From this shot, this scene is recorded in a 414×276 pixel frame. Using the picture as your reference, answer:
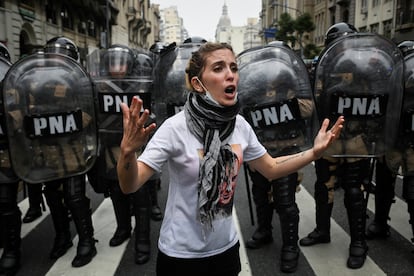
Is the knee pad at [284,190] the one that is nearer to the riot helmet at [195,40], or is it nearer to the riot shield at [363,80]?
the riot shield at [363,80]

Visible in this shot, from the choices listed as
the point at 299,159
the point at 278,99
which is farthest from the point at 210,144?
the point at 278,99

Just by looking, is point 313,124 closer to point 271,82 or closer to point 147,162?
point 271,82

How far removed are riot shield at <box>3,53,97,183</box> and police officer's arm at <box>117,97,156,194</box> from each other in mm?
1756

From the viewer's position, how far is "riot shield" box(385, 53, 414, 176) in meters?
3.25

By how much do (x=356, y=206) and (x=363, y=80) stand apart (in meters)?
1.08

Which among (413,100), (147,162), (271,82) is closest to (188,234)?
(147,162)

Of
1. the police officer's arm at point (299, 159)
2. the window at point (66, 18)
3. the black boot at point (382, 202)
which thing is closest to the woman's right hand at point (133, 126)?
the police officer's arm at point (299, 159)

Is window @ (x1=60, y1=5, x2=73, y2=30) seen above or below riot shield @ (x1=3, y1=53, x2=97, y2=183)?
above

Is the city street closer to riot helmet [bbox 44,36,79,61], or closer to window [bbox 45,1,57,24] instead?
riot helmet [bbox 44,36,79,61]

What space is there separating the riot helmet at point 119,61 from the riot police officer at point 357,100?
5.88 ft

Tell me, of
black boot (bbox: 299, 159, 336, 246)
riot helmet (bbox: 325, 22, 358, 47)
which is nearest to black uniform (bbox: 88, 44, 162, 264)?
black boot (bbox: 299, 159, 336, 246)

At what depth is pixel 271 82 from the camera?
3.35 m

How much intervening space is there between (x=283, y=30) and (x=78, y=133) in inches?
1542

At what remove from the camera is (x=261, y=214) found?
13.3 ft
